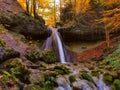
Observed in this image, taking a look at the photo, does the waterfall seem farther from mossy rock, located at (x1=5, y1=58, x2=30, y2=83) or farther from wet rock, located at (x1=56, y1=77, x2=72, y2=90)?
mossy rock, located at (x1=5, y1=58, x2=30, y2=83)

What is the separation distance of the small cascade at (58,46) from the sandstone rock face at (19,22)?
2.35 ft

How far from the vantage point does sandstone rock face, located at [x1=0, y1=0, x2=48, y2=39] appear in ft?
55.6

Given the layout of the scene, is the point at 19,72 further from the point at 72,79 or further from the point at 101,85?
the point at 101,85

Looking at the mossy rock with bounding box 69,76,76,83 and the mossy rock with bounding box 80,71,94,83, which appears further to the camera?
the mossy rock with bounding box 80,71,94,83

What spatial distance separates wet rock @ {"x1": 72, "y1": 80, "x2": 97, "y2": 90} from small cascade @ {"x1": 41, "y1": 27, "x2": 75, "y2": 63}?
776 cm

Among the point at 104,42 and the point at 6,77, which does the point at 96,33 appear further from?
the point at 6,77

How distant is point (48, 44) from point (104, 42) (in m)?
5.86

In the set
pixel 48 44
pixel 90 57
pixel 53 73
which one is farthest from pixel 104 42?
pixel 53 73

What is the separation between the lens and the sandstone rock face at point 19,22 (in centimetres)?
1694

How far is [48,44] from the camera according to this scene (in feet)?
64.5

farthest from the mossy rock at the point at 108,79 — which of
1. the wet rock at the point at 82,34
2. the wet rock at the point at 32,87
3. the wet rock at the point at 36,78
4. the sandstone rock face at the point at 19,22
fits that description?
the wet rock at the point at 82,34

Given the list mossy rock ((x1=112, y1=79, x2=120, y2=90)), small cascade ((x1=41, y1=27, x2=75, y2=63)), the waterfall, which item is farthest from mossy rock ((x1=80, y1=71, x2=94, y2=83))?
small cascade ((x1=41, y1=27, x2=75, y2=63))

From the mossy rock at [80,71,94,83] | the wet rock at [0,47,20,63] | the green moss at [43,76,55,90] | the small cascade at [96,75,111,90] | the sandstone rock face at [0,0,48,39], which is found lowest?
the small cascade at [96,75,111,90]

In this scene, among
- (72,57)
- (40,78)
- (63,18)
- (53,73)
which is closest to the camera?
(40,78)
